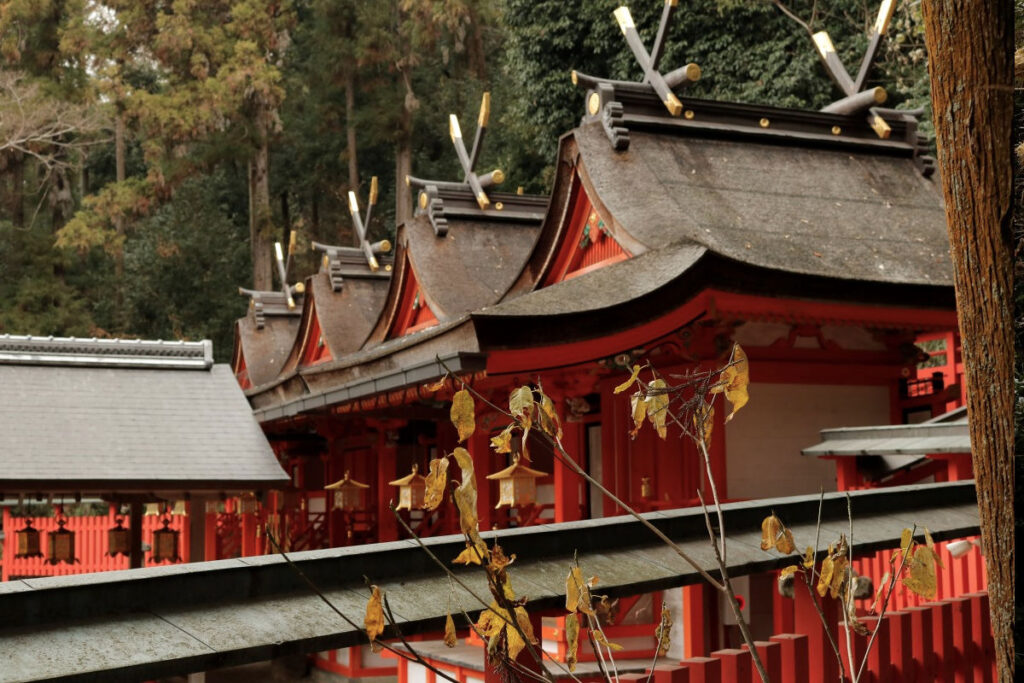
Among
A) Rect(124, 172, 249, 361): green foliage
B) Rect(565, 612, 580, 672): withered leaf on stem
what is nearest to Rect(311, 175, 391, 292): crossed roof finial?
Rect(124, 172, 249, 361): green foliage

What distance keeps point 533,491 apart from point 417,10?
81.7 feet

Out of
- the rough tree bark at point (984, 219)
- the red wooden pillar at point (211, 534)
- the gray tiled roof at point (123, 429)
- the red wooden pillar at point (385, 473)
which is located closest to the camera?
the rough tree bark at point (984, 219)

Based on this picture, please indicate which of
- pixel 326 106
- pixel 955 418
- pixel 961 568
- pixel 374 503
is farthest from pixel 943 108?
pixel 326 106

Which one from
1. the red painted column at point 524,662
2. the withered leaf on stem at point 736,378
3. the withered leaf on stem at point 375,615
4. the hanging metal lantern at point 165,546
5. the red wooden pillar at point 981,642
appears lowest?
the hanging metal lantern at point 165,546

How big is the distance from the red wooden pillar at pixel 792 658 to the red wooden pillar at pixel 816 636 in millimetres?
80

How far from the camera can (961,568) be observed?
16.3ft

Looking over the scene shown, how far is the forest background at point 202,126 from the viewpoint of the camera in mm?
30281

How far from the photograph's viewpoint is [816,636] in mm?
3197

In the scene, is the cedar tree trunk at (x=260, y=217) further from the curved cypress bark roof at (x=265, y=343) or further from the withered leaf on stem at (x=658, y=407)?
the withered leaf on stem at (x=658, y=407)

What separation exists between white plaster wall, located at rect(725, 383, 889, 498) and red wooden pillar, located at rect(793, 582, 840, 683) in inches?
222

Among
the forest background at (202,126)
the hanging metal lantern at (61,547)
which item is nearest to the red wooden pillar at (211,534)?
the hanging metal lantern at (61,547)

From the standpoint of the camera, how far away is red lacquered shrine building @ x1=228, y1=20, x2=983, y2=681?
26.2 ft

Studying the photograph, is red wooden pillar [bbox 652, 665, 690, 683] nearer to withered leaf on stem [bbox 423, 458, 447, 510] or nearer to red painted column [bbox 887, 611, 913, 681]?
red painted column [bbox 887, 611, 913, 681]

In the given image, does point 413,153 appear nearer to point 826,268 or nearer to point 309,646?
point 826,268
